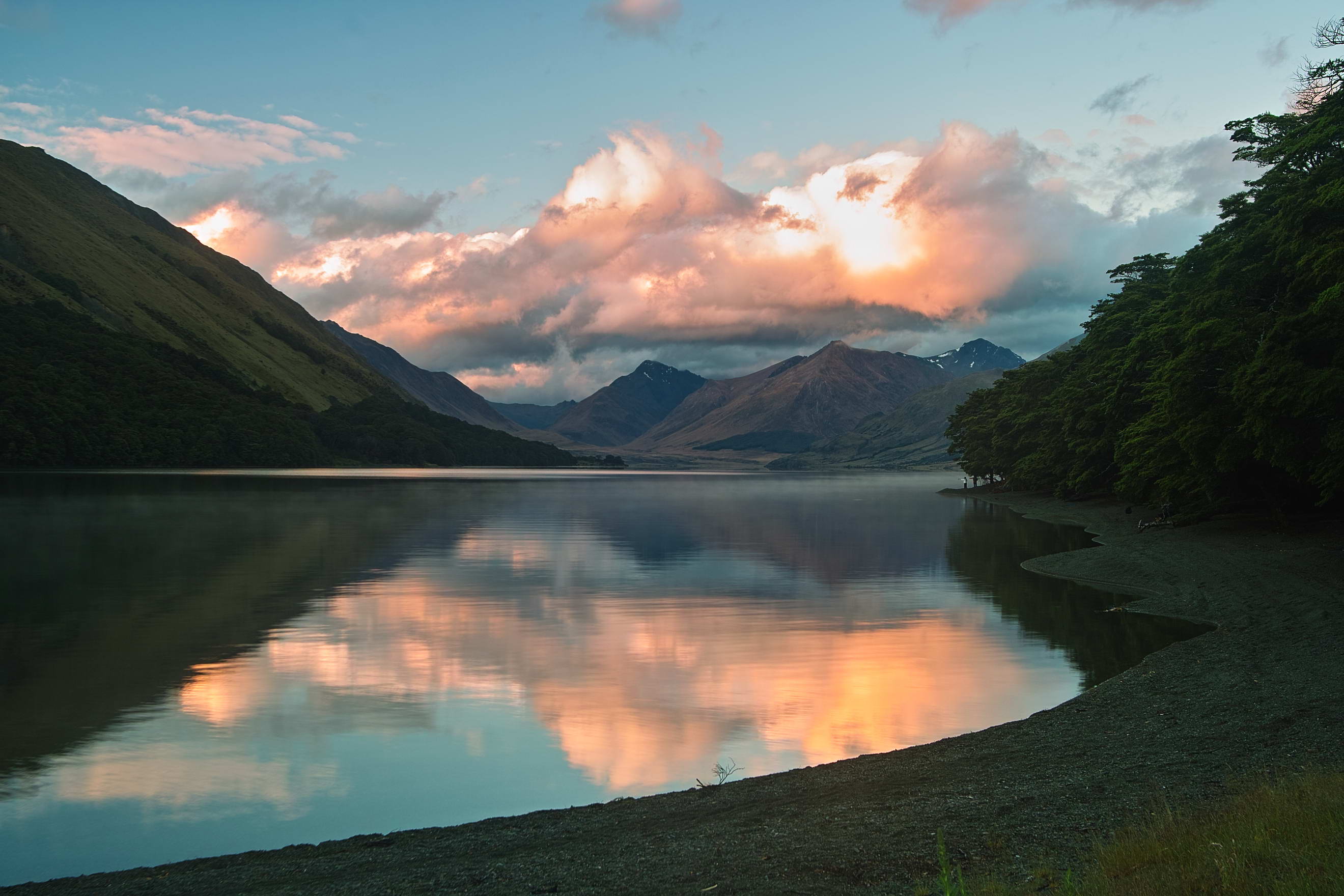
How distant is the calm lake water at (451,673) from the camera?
17453mm

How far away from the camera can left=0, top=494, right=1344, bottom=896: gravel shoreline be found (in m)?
12.1

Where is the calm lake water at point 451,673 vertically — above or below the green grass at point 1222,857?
below

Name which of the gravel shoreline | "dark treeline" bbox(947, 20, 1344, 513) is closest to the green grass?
the gravel shoreline

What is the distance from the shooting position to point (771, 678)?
88.4ft

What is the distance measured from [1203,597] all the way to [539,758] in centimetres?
2863

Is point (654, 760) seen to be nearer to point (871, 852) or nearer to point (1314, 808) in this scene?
point (871, 852)

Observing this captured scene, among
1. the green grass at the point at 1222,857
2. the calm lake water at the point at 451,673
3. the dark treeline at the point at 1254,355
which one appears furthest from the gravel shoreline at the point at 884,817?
the dark treeline at the point at 1254,355

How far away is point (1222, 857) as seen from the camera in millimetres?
9414

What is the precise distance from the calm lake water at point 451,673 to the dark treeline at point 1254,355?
10.5m

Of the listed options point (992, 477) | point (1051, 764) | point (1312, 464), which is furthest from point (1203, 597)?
point (992, 477)

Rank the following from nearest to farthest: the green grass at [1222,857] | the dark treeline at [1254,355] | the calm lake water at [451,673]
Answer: the green grass at [1222,857], the calm lake water at [451,673], the dark treeline at [1254,355]

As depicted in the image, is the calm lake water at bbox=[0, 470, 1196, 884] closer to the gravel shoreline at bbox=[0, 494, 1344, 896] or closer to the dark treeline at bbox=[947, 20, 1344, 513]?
Result: the gravel shoreline at bbox=[0, 494, 1344, 896]

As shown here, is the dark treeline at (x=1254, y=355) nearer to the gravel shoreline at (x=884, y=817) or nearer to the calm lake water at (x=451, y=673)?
the calm lake water at (x=451, y=673)

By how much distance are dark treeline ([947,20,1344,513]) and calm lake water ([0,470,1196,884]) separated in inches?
414
